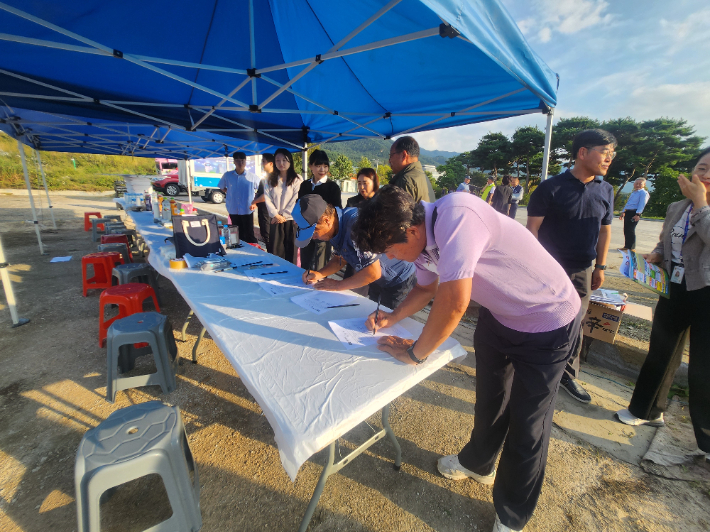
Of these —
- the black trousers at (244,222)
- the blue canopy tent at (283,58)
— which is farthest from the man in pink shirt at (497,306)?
the black trousers at (244,222)

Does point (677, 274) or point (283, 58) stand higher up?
point (283, 58)

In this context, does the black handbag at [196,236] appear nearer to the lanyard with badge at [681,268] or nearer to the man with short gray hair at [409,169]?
the man with short gray hair at [409,169]

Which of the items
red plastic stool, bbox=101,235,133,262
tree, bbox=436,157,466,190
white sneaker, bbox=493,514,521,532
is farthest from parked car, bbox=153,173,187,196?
tree, bbox=436,157,466,190

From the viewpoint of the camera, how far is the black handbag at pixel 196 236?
7.48 ft

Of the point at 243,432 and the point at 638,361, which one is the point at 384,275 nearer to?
the point at 243,432

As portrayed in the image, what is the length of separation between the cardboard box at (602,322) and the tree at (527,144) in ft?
113

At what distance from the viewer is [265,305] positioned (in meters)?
1.57

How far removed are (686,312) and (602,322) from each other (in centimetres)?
90

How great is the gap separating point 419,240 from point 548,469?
62.5 inches

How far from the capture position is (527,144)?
32.4 m

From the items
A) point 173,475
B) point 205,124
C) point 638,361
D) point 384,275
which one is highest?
point 205,124

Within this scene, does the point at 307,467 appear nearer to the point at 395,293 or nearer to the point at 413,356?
the point at 413,356

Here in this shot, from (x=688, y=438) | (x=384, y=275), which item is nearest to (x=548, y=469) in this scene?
(x=688, y=438)

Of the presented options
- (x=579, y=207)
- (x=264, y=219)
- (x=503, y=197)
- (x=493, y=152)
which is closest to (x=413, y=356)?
(x=579, y=207)
